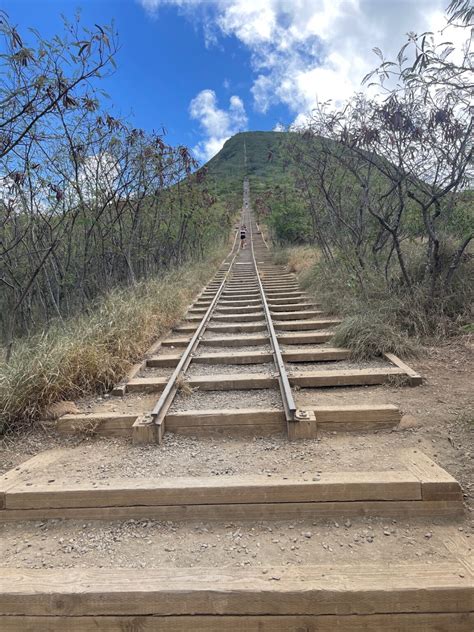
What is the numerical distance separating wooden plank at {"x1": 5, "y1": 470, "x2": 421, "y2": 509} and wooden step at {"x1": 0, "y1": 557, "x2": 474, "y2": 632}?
1.60 ft

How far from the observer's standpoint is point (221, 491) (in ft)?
8.38

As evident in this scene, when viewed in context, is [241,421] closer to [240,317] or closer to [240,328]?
[240,328]

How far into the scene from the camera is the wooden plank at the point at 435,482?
7.97 ft

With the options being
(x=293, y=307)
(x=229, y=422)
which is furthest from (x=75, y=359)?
(x=293, y=307)

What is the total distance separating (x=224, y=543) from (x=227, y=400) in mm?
1932

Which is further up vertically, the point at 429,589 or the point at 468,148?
the point at 468,148

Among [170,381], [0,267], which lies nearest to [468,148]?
[170,381]

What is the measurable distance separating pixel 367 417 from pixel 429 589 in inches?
67.0

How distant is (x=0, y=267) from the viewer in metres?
7.44

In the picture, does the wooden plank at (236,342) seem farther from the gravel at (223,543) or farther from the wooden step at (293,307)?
the gravel at (223,543)

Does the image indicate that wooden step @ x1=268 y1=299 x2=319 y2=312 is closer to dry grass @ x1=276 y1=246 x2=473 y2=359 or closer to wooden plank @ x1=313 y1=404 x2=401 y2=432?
dry grass @ x1=276 y1=246 x2=473 y2=359

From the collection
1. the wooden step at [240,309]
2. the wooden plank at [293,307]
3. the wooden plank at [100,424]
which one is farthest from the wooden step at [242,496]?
the wooden step at [240,309]

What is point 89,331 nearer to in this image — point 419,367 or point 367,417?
point 367,417

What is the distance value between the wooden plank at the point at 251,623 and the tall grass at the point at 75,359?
211 centimetres
